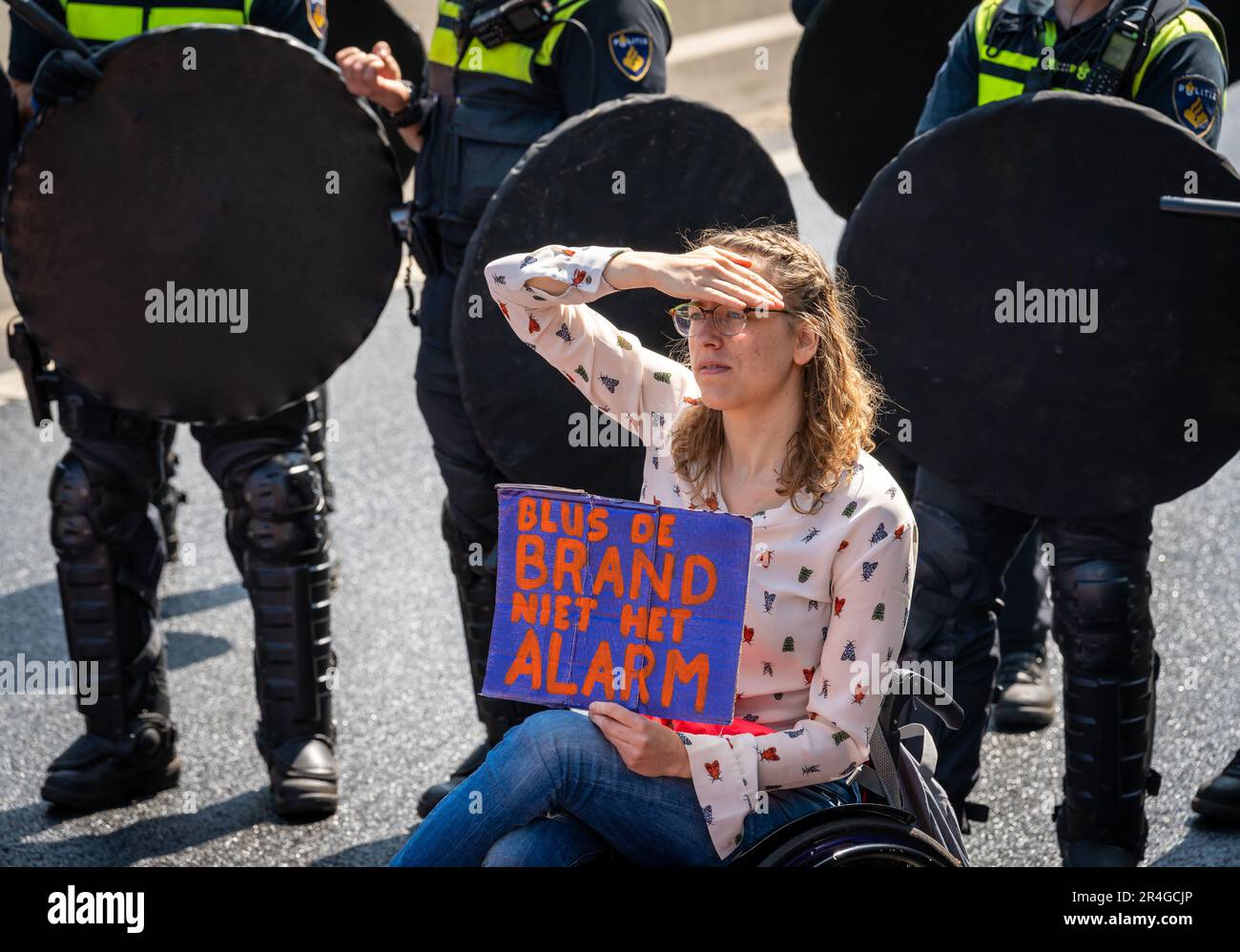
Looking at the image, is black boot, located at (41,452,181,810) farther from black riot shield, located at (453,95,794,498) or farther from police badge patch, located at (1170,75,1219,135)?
police badge patch, located at (1170,75,1219,135)

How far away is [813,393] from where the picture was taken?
2424mm

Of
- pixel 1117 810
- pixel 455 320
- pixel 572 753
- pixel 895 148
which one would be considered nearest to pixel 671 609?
pixel 572 753

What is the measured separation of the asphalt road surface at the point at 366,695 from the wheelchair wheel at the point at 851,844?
1371 millimetres

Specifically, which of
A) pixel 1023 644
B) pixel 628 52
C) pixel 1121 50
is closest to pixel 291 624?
pixel 628 52

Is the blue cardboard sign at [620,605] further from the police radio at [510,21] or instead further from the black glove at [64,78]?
the black glove at [64,78]

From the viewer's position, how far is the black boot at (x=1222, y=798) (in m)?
3.48

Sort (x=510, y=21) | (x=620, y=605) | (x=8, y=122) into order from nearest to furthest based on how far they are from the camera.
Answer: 1. (x=620, y=605)
2. (x=510, y=21)
3. (x=8, y=122)

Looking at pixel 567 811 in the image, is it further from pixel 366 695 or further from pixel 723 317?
pixel 366 695

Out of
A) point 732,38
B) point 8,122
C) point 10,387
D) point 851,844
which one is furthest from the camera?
point 732,38

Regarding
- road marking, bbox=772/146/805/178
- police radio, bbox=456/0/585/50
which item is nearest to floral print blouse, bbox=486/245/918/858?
police radio, bbox=456/0/585/50

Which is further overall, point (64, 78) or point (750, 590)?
point (64, 78)

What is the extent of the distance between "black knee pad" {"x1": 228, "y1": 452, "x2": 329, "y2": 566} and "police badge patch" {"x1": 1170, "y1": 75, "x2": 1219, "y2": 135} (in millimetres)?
1934

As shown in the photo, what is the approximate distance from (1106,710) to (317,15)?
2166 millimetres

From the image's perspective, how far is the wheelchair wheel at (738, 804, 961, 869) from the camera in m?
2.06
